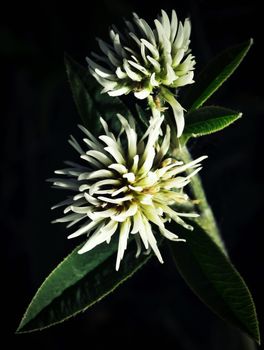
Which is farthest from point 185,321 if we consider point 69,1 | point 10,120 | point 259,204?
point 69,1

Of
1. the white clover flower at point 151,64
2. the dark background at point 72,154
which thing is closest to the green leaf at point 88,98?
the white clover flower at point 151,64

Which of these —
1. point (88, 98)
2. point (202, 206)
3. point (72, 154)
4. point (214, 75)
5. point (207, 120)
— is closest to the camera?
point (207, 120)

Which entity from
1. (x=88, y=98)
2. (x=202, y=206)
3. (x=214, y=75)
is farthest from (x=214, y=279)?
(x=88, y=98)

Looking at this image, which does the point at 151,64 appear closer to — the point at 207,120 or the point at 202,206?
the point at 207,120

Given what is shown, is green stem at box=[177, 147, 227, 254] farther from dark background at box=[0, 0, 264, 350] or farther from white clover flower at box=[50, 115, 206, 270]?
dark background at box=[0, 0, 264, 350]

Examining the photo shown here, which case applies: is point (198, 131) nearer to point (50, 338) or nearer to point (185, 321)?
point (185, 321)

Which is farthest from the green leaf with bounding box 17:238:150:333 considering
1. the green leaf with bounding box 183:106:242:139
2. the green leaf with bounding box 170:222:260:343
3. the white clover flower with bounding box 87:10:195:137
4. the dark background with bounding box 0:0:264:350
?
the dark background with bounding box 0:0:264:350
